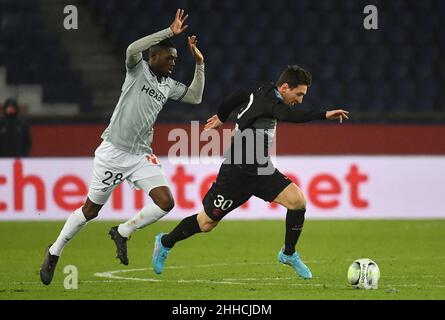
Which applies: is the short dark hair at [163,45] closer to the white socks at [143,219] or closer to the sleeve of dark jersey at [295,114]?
the sleeve of dark jersey at [295,114]

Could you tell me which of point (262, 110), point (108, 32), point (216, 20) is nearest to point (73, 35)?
point (108, 32)

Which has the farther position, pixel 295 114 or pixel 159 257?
pixel 159 257

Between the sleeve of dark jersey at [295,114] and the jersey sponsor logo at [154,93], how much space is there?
3.49 feet

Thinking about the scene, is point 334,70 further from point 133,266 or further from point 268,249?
point 133,266

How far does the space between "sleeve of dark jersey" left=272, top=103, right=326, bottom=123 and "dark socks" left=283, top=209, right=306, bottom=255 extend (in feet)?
3.15

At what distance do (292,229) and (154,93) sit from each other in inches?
65.1

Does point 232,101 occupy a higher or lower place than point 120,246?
higher

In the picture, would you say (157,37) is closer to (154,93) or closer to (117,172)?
(154,93)

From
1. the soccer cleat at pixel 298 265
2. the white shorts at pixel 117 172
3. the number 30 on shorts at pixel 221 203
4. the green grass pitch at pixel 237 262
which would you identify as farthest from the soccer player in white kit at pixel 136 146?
the soccer cleat at pixel 298 265

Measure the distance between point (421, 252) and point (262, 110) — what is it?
3.79 metres

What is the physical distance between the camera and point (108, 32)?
20.4m

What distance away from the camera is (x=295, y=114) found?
8.56 meters

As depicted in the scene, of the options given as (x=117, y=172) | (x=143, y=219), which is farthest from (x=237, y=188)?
(x=117, y=172)

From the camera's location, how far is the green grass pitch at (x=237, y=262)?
840 centimetres
